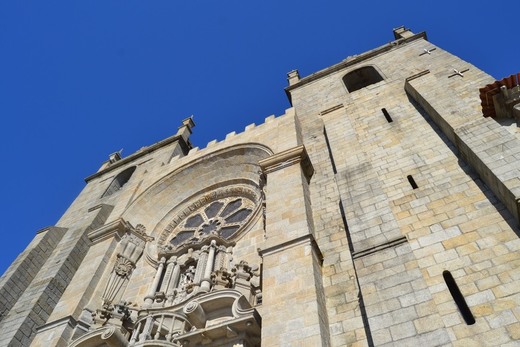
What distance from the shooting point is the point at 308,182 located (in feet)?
34.3

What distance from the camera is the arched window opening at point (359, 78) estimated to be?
1684 cm

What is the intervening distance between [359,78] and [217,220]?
28.0 ft

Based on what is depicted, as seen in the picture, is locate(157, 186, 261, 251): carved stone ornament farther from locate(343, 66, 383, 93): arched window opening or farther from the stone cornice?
locate(343, 66, 383, 93): arched window opening

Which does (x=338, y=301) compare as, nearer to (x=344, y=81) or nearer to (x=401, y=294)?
(x=401, y=294)

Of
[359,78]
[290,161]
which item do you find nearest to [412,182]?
[290,161]

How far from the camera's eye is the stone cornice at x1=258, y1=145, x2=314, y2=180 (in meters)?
10.4

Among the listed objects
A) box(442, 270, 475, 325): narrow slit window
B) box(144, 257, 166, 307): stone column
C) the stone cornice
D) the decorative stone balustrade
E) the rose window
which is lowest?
box(442, 270, 475, 325): narrow slit window

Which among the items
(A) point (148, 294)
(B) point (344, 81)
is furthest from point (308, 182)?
(B) point (344, 81)

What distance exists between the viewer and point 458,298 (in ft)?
20.0

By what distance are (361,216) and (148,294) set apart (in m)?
5.67

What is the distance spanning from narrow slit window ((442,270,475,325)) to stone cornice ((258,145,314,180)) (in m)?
4.66

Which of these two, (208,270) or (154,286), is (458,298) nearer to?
(208,270)

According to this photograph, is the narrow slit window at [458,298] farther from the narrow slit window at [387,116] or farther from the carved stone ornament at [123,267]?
the carved stone ornament at [123,267]

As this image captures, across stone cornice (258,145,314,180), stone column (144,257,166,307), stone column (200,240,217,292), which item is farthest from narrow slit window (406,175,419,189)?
stone column (144,257,166,307)
